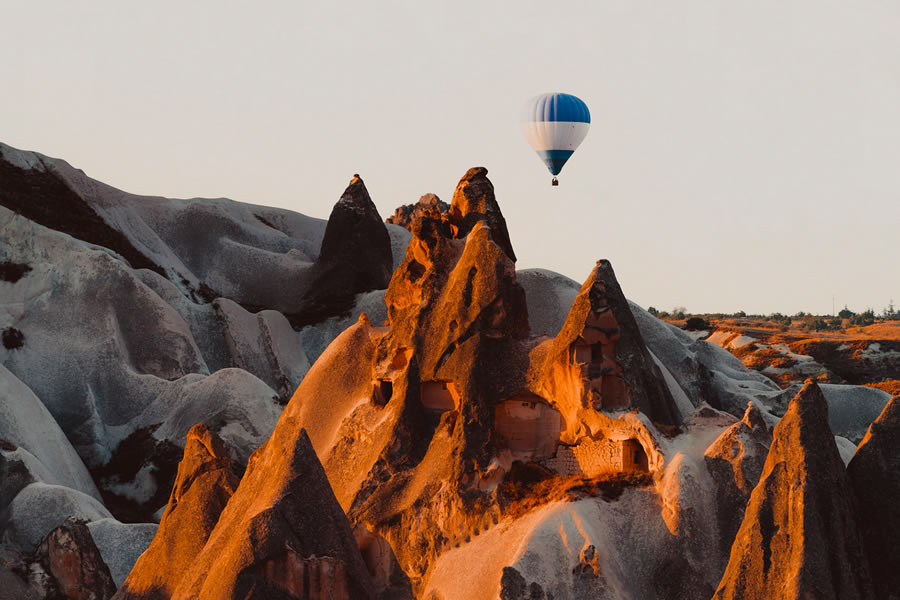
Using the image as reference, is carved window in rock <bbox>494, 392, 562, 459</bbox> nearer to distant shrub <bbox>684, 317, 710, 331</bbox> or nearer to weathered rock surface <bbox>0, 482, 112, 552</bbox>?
weathered rock surface <bbox>0, 482, 112, 552</bbox>

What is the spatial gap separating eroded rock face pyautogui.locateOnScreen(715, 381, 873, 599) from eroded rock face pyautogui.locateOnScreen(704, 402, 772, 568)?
303cm

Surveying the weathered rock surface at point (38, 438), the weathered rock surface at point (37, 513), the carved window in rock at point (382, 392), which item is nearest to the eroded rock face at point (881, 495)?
the carved window in rock at point (382, 392)

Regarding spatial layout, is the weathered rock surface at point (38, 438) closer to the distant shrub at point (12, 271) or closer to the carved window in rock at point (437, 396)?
the distant shrub at point (12, 271)

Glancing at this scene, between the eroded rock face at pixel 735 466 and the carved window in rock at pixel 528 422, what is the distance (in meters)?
3.95

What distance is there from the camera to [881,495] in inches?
637

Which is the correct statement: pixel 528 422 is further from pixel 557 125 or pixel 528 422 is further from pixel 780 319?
pixel 780 319

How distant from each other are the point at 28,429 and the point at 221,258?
30176 mm

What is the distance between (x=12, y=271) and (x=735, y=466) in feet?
122

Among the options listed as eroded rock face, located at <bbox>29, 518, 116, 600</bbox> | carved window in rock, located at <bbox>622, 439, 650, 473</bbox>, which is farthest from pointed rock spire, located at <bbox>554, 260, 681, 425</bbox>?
eroded rock face, located at <bbox>29, 518, 116, 600</bbox>

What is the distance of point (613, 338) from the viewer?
71.3 feet

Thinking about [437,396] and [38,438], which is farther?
[38,438]

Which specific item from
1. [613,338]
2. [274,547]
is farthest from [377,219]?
[274,547]

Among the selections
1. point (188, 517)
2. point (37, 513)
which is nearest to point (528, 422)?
point (188, 517)

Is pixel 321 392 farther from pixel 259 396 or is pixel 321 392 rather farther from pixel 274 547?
pixel 259 396
